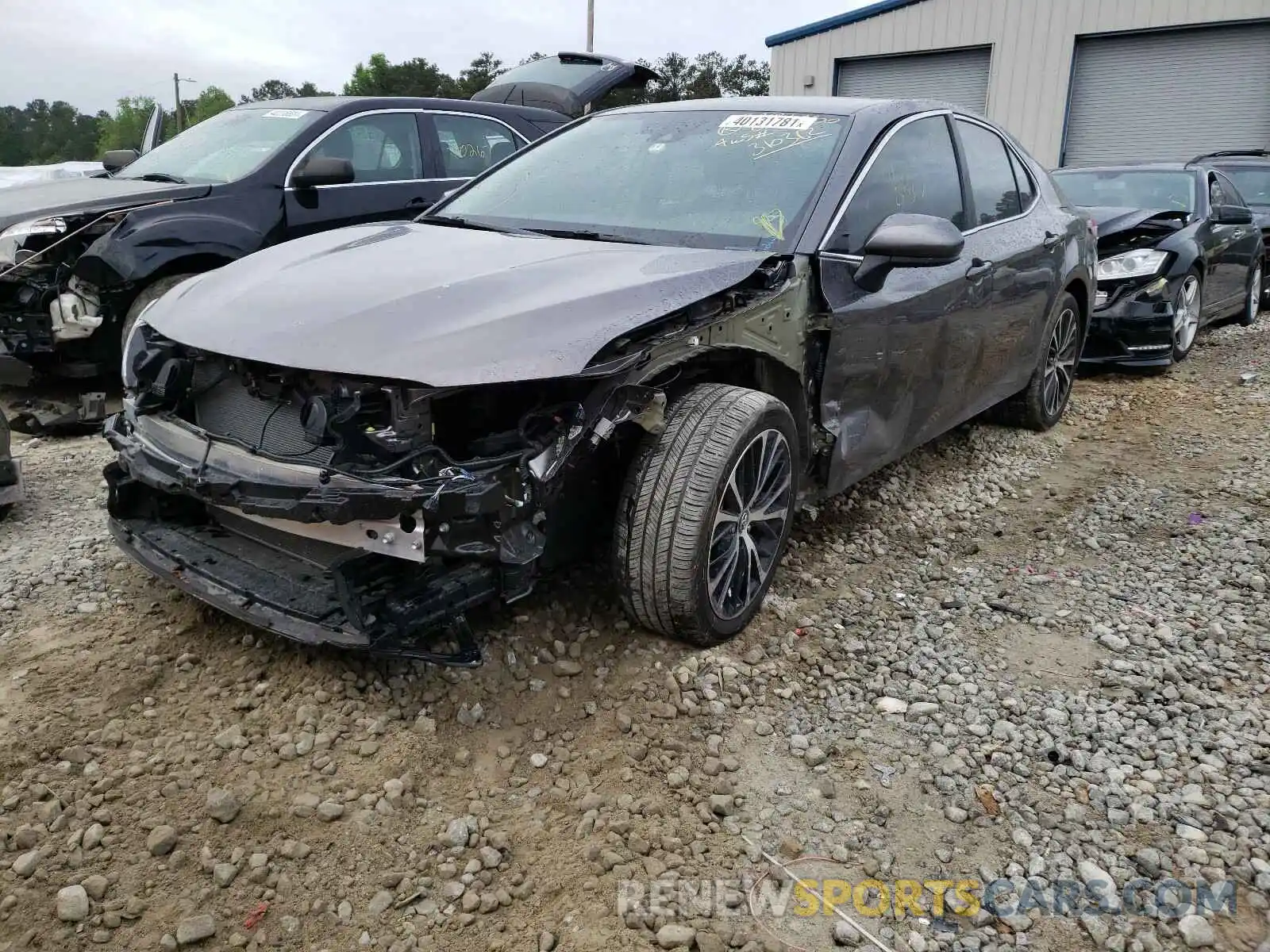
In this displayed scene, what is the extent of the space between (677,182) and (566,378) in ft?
4.61

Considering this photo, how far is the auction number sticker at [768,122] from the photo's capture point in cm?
375

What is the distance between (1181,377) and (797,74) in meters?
14.3

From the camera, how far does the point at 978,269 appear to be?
13.6ft

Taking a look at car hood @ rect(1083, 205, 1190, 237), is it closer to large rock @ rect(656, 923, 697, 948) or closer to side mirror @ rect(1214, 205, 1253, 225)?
side mirror @ rect(1214, 205, 1253, 225)

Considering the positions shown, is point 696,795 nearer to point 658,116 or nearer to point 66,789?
point 66,789

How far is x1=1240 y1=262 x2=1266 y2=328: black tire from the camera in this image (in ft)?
30.7

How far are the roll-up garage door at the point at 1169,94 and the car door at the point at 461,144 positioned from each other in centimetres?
1159

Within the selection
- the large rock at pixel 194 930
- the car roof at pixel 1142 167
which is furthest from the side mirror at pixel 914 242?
the car roof at pixel 1142 167

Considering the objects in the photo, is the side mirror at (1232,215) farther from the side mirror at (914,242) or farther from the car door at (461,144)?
the side mirror at (914,242)

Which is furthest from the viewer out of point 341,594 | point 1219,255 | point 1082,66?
point 1082,66

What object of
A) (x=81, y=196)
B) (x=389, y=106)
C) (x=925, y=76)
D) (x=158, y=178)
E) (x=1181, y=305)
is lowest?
(x=1181, y=305)

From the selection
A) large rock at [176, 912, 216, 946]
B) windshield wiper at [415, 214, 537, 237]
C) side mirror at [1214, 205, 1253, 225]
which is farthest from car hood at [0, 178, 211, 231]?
side mirror at [1214, 205, 1253, 225]

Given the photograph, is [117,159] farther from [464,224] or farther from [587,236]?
[587,236]

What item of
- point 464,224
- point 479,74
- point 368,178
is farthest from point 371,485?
point 479,74
